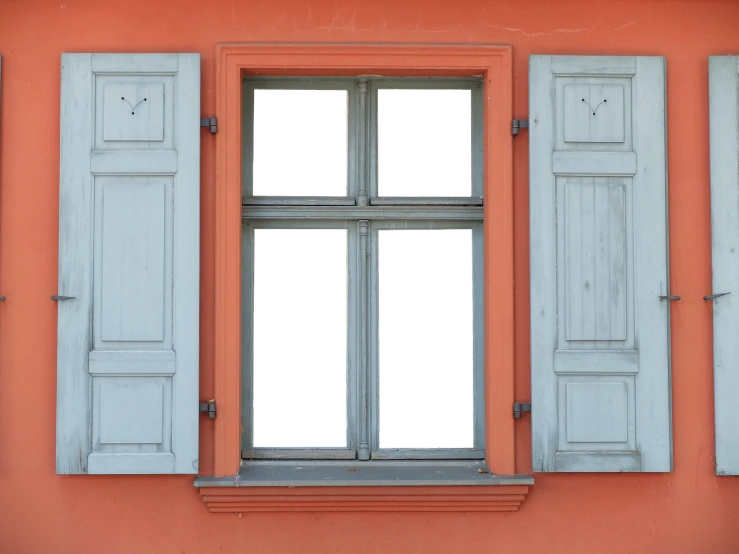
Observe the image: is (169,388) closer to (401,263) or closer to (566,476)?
(401,263)

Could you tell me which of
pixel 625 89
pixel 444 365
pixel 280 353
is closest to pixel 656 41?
pixel 625 89

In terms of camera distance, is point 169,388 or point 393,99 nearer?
point 169,388

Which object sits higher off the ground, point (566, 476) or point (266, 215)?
point (266, 215)

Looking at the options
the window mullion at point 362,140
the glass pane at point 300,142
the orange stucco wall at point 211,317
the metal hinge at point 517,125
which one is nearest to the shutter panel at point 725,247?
the orange stucco wall at point 211,317

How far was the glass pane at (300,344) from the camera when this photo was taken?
13.4 feet

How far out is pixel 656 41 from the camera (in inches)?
153

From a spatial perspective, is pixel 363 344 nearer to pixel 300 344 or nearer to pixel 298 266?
pixel 300 344

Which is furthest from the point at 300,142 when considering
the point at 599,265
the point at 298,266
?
the point at 599,265

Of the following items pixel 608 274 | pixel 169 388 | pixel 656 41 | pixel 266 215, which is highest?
pixel 656 41

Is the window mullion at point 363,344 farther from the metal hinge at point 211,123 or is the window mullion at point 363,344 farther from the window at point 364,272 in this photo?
the metal hinge at point 211,123

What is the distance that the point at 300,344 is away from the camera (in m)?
4.08

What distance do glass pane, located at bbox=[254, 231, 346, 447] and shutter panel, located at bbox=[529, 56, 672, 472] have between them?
39.9 inches

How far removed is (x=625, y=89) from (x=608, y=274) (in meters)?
0.90

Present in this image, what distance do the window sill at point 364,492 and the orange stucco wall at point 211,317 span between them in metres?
0.06
